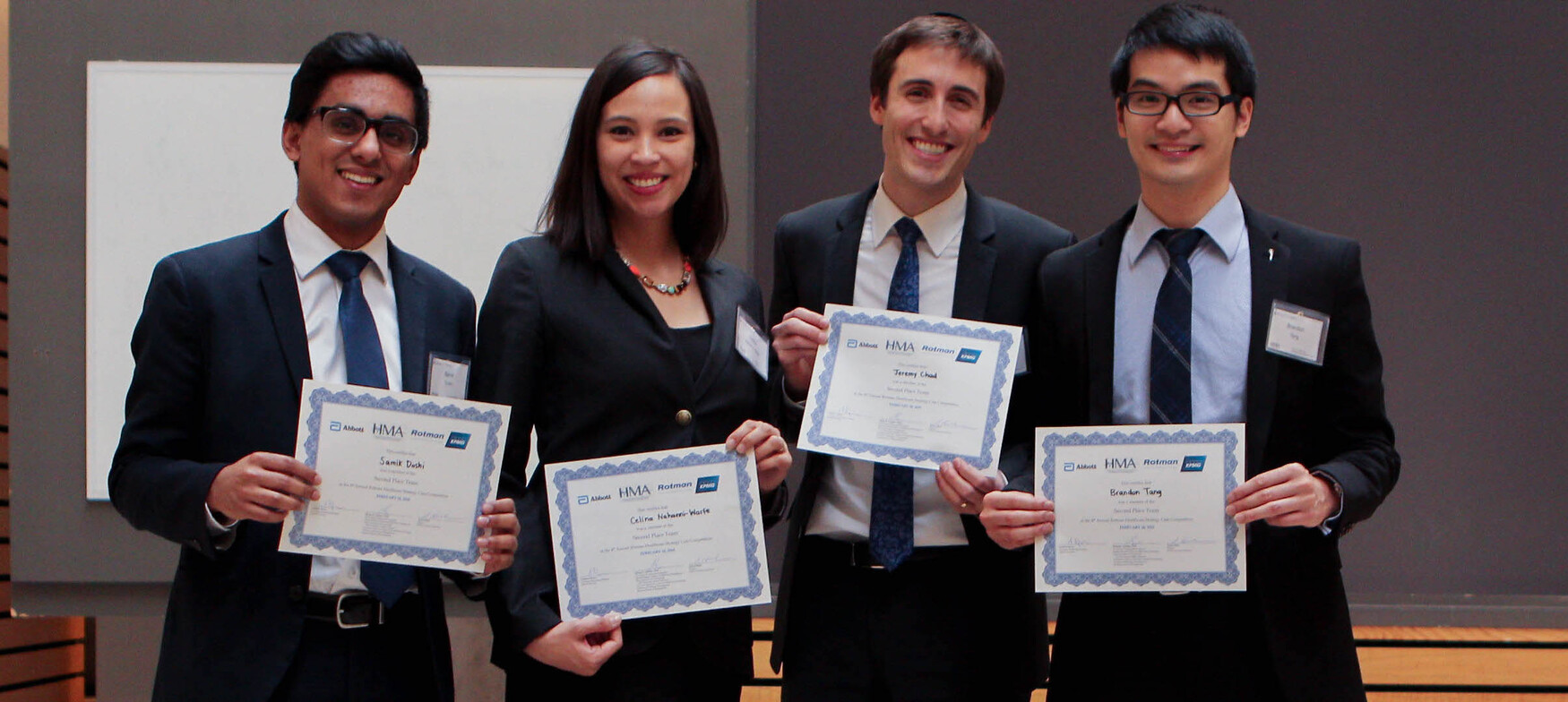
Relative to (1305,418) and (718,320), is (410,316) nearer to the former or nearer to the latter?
(718,320)

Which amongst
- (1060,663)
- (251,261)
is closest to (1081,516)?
(1060,663)

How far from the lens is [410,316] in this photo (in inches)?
85.7

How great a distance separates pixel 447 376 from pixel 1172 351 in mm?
1278

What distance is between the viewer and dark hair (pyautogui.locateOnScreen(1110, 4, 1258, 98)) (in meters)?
2.24

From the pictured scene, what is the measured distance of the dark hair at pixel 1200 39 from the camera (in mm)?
2242

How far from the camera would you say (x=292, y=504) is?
189 cm

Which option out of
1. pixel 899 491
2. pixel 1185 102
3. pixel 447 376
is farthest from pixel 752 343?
pixel 1185 102

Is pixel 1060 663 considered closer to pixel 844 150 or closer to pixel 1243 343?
pixel 1243 343

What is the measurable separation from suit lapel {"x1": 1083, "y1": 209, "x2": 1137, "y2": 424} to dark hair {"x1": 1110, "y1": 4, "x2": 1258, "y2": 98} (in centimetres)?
38

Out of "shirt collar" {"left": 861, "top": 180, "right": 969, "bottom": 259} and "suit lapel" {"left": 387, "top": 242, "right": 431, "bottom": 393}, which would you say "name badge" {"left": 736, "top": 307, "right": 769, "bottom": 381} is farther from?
"suit lapel" {"left": 387, "top": 242, "right": 431, "bottom": 393}

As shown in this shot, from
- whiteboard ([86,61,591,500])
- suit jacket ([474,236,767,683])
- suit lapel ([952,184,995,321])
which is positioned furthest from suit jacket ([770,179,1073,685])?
whiteboard ([86,61,591,500])

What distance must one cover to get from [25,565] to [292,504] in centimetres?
294

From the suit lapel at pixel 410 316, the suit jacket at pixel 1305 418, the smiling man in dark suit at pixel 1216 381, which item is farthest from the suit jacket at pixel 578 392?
the suit jacket at pixel 1305 418

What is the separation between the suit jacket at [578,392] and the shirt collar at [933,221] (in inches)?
18.1
